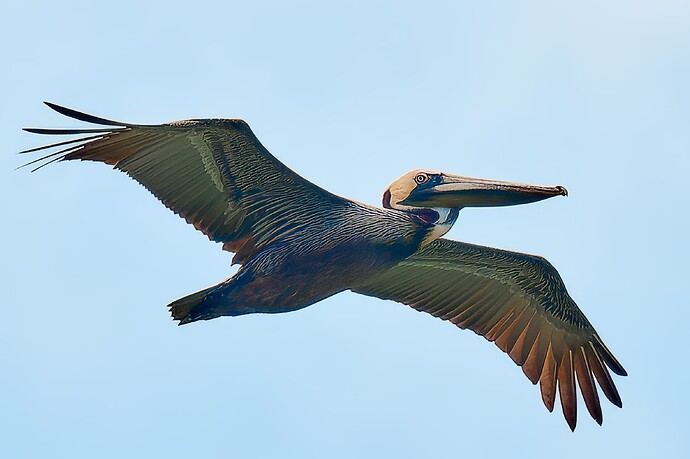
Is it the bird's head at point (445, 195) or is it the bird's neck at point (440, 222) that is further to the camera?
the bird's neck at point (440, 222)

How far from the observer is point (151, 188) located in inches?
451

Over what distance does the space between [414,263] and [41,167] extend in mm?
3847

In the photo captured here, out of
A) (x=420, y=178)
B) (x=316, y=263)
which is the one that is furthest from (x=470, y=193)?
(x=316, y=263)

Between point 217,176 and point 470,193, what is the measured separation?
2.19 meters

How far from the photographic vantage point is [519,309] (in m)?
13.6

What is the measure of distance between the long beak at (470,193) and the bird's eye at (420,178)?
62mm

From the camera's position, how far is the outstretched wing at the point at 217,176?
11195 mm

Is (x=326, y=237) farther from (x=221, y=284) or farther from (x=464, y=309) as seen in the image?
(x=464, y=309)

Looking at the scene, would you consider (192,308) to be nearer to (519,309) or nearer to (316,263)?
(316,263)

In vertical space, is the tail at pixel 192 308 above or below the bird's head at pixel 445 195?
below

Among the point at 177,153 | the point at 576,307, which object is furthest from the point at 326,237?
the point at 576,307

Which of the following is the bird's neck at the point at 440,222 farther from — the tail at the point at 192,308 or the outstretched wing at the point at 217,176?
the tail at the point at 192,308

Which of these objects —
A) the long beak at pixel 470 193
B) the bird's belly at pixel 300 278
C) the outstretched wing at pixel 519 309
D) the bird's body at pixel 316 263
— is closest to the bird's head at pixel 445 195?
the long beak at pixel 470 193

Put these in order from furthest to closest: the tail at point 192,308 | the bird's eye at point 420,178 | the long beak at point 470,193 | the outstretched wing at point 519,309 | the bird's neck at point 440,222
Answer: the outstretched wing at point 519,309
the bird's eye at point 420,178
the bird's neck at point 440,222
the long beak at point 470,193
the tail at point 192,308
